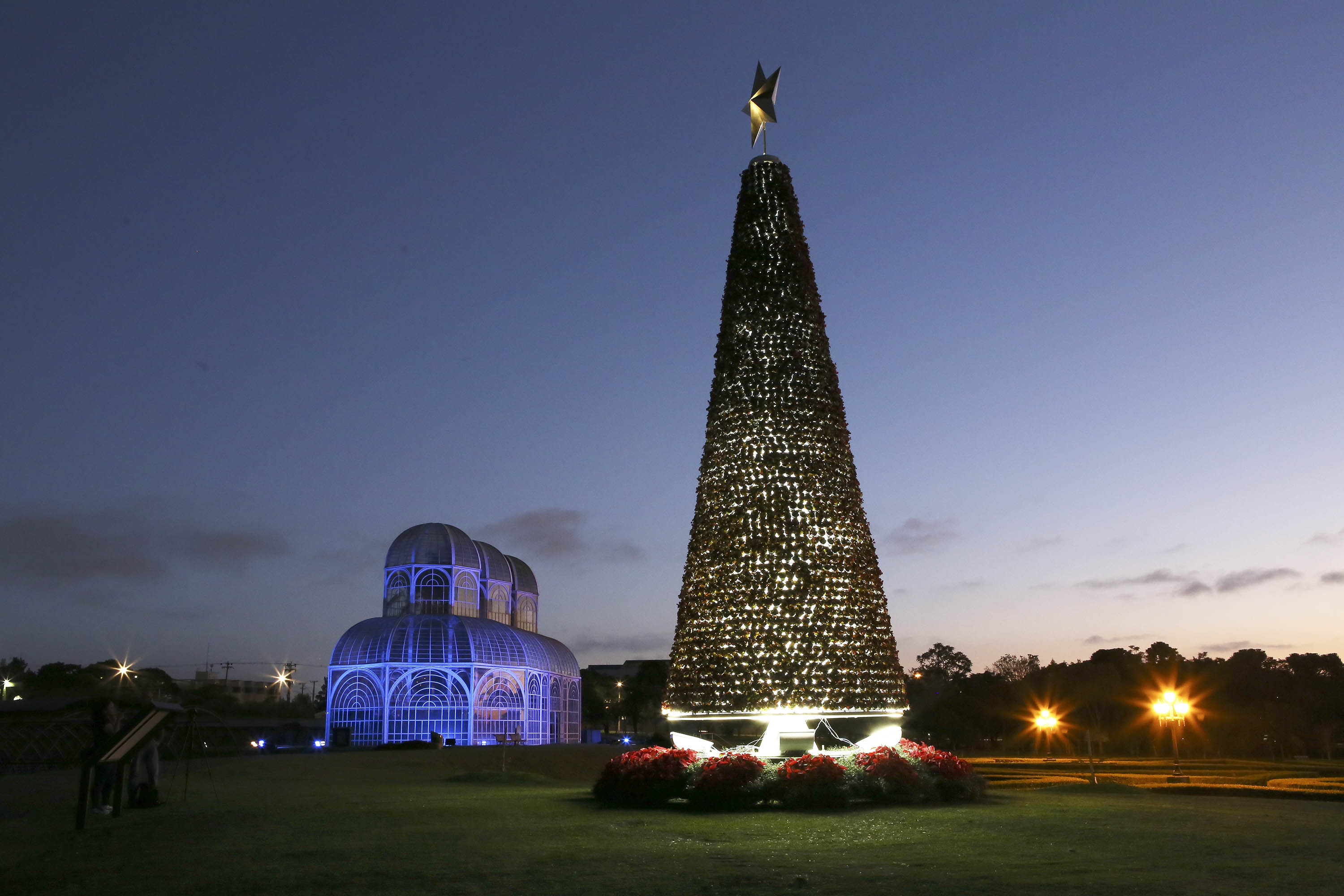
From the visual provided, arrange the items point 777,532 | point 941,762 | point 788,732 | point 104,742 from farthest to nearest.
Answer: point 777,532, point 788,732, point 941,762, point 104,742

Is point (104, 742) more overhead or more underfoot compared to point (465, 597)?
more underfoot

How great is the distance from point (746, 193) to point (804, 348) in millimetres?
3793

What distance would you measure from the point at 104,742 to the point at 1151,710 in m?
51.1

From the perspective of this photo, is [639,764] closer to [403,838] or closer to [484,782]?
[403,838]

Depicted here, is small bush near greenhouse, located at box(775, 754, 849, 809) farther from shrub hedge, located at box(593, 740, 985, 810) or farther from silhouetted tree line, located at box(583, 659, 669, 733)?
silhouetted tree line, located at box(583, 659, 669, 733)

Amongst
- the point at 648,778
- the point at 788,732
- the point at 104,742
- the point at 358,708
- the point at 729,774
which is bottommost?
the point at 648,778

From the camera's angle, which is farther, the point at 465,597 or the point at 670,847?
the point at 465,597

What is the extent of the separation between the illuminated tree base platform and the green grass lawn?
2.10 m

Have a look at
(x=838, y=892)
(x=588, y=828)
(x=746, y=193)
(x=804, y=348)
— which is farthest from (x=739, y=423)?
(x=838, y=892)

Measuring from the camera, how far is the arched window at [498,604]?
52.6 m

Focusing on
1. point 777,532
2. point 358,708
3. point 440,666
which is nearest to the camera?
point 777,532

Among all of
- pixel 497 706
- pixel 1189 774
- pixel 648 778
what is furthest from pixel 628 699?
pixel 648 778

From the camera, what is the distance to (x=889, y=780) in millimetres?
15719

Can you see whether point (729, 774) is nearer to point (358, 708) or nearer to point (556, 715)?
point (358, 708)
